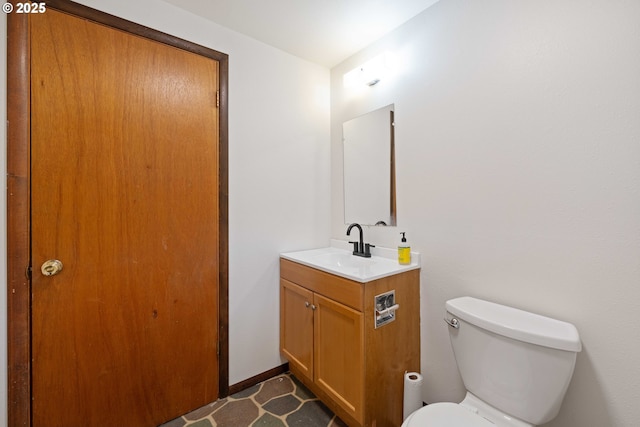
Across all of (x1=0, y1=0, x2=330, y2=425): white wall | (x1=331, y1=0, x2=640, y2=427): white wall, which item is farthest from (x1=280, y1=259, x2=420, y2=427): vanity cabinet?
(x1=0, y1=0, x2=330, y2=425): white wall

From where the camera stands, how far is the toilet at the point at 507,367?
0.96 m

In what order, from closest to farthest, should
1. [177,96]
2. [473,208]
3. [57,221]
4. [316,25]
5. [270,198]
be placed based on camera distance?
[57,221], [473,208], [177,96], [316,25], [270,198]

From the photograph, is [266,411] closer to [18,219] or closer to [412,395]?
[412,395]

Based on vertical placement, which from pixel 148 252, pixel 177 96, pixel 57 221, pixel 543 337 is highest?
pixel 177 96

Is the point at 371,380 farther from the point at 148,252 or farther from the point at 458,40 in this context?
the point at 458,40

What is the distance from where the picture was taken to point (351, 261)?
6.15ft

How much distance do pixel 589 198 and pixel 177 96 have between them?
1.99m

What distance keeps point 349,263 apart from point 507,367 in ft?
3.20

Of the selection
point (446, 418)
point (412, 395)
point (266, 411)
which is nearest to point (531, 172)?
point (446, 418)

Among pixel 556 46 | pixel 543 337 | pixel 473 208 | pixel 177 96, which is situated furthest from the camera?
pixel 177 96

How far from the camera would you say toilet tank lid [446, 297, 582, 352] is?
0.95 metres

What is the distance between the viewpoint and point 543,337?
0.96m

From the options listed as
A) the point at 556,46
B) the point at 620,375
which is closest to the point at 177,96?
the point at 556,46

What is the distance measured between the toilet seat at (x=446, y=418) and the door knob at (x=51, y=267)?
162 centimetres
